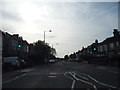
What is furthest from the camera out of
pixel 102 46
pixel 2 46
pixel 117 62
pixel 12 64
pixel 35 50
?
pixel 102 46

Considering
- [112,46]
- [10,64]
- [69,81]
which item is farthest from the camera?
[112,46]

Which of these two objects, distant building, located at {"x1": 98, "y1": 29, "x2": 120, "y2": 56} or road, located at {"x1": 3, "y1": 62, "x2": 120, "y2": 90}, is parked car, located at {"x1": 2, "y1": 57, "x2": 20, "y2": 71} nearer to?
road, located at {"x1": 3, "y1": 62, "x2": 120, "y2": 90}

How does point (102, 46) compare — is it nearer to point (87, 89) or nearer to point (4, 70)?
point (4, 70)

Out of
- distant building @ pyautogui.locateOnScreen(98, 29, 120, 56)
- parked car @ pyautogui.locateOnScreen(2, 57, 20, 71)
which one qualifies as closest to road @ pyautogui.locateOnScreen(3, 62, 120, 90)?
parked car @ pyautogui.locateOnScreen(2, 57, 20, 71)

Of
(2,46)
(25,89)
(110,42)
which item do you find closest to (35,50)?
(2,46)

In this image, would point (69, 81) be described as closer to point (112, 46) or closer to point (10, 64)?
point (10, 64)

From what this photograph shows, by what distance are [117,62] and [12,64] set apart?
62.5ft

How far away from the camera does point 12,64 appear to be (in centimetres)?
2298

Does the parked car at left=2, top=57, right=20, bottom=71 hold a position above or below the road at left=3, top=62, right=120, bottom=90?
above

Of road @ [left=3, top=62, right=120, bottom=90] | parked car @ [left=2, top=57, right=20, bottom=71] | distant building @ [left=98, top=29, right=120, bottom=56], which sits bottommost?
road @ [left=3, top=62, right=120, bottom=90]

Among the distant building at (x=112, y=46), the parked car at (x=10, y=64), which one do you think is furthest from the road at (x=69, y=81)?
the distant building at (x=112, y=46)

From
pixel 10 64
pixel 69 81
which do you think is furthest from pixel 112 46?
pixel 69 81

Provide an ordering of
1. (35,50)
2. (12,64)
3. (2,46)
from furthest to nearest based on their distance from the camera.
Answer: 1. (35,50)
2. (2,46)
3. (12,64)

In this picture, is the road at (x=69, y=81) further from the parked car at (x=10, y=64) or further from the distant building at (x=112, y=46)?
the distant building at (x=112, y=46)
